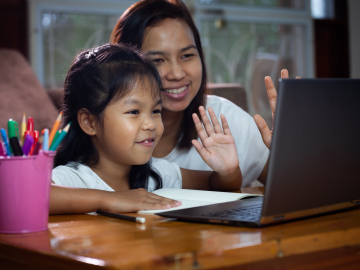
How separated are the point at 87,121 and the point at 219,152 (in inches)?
14.6

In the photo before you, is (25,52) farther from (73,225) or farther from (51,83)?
(73,225)

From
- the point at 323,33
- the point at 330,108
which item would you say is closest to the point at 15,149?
the point at 330,108

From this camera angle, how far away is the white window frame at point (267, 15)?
3621 mm

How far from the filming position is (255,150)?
68.5 inches

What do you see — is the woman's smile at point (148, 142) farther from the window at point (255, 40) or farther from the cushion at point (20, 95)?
the window at point (255, 40)

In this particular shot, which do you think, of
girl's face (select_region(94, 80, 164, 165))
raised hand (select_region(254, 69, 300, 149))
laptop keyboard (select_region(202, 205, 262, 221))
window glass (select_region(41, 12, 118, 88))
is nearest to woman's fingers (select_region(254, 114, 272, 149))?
raised hand (select_region(254, 69, 300, 149))

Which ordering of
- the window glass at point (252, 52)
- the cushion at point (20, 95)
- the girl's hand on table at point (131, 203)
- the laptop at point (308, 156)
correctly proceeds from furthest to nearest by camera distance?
the window glass at point (252, 52)
the cushion at point (20, 95)
the girl's hand on table at point (131, 203)
the laptop at point (308, 156)

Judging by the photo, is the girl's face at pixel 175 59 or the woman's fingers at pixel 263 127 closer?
the woman's fingers at pixel 263 127

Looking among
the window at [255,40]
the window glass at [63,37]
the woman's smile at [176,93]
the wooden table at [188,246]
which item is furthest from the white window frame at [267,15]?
the wooden table at [188,246]

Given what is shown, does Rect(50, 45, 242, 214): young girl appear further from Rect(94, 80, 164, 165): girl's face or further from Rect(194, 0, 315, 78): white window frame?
Rect(194, 0, 315, 78): white window frame

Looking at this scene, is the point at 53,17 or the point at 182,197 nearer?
the point at 182,197

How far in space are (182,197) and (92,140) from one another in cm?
41

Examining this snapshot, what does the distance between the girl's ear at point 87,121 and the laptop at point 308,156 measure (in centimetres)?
52

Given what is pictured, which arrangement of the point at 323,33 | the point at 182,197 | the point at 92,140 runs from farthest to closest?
the point at 323,33, the point at 92,140, the point at 182,197
